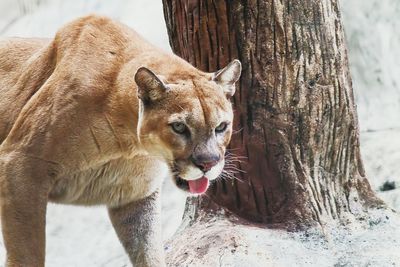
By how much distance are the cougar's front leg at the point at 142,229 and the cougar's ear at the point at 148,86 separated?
992mm

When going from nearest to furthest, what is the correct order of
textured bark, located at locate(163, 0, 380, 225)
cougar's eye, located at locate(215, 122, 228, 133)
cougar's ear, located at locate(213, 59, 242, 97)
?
cougar's eye, located at locate(215, 122, 228, 133) → cougar's ear, located at locate(213, 59, 242, 97) → textured bark, located at locate(163, 0, 380, 225)

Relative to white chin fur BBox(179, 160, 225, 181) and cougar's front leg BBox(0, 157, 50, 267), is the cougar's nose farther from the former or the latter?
cougar's front leg BBox(0, 157, 50, 267)

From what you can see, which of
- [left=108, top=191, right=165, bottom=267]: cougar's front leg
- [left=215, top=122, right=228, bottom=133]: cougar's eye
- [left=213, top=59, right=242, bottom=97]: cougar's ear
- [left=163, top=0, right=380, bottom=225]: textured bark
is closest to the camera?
[left=215, top=122, right=228, bottom=133]: cougar's eye

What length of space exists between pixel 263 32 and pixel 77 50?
4.14 feet

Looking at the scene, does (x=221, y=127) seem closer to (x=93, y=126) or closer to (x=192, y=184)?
(x=192, y=184)

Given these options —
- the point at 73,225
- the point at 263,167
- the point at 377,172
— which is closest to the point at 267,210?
the point at 263,167

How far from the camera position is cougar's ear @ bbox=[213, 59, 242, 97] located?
4594mm

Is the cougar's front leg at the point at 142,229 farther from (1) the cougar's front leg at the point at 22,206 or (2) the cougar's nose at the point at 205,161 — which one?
(2) the cougar's nose at the point at 205,161

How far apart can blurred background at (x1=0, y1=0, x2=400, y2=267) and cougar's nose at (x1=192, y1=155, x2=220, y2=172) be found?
3.22 m

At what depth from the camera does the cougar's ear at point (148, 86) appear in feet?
14.2

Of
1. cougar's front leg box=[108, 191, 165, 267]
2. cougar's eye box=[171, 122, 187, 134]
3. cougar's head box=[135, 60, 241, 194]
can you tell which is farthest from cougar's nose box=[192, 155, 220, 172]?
cougar's front leg box=[108, 191, 165, 267]

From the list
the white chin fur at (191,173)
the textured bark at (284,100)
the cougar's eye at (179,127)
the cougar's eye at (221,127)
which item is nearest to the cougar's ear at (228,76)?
the cougar's eye at (221,127)

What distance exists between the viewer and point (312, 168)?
5641 mm

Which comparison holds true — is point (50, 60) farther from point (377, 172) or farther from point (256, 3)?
point (377, 172)
